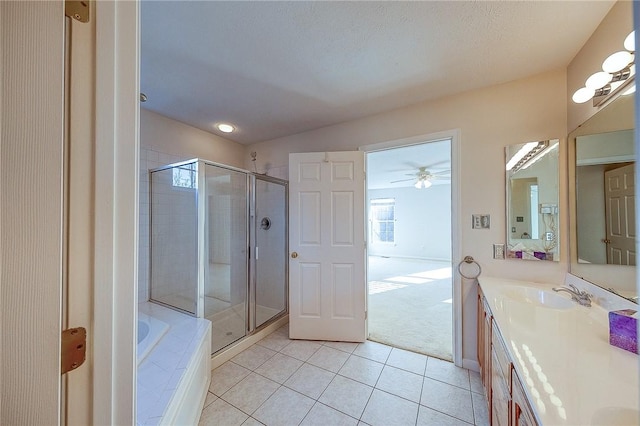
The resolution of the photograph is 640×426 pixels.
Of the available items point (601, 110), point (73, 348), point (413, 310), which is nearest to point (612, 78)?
point (601, 110)

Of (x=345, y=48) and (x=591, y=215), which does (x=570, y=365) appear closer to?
(x=591, y=215)

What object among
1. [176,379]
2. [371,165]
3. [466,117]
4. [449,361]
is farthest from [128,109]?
[371,165]

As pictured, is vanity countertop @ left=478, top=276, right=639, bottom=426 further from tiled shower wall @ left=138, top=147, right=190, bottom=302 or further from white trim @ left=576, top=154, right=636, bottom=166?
tiled shower wall @ left=138, top=147, right=190, bottom=302

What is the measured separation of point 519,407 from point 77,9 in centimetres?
165

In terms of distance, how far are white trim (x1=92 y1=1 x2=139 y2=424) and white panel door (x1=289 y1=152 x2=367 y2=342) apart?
78.4 inches

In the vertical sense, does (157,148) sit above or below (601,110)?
above

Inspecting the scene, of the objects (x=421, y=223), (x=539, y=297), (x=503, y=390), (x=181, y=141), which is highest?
(x=181, y=141)

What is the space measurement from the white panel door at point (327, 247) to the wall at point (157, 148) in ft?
4.08

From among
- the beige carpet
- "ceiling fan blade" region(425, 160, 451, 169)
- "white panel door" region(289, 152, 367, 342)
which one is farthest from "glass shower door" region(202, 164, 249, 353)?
"ceiling fan blade" region(425, 160, 451, 169)

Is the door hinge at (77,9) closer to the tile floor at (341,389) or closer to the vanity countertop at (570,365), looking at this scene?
the vanity countertop at (570,365)

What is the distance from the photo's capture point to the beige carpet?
2443 millimetres

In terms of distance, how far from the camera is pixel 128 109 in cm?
55

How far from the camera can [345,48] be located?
60.4 inches

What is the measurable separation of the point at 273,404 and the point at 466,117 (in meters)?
2.68
